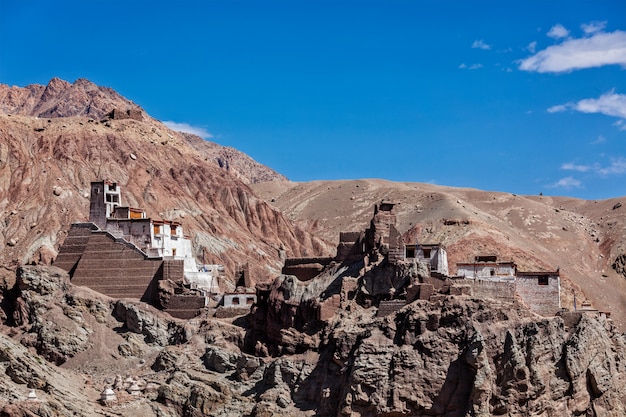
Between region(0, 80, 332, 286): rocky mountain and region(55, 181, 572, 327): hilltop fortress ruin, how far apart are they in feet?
54.6

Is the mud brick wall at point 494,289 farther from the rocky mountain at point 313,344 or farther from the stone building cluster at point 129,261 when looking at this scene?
the stone building cluster at point 129,261

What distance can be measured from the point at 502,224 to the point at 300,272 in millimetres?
65372

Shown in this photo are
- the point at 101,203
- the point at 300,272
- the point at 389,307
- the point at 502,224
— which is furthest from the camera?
the point at 502,224

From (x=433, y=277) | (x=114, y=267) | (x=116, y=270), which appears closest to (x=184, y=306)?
(x=116, y=270)

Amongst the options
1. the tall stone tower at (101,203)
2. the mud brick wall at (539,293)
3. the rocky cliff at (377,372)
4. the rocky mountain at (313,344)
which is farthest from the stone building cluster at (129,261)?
the mud brick wall at (539,293)

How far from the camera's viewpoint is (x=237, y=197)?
147 meters

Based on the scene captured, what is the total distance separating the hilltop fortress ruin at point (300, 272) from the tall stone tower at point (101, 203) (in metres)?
0.08

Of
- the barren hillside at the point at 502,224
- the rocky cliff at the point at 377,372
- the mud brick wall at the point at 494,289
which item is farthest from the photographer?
the barren hillside at the point at 502,224

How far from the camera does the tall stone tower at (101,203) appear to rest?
93562mm

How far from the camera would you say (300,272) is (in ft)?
279

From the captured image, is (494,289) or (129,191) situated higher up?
(129,191)

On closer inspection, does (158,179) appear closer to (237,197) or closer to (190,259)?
(237,197)

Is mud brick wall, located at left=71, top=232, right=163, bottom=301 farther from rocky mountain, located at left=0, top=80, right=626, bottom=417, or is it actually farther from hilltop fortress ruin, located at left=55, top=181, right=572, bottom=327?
rocky mountain, located at left=0, top=80, right=626, bottom=417

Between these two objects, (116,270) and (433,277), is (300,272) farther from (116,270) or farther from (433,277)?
(116,270)
